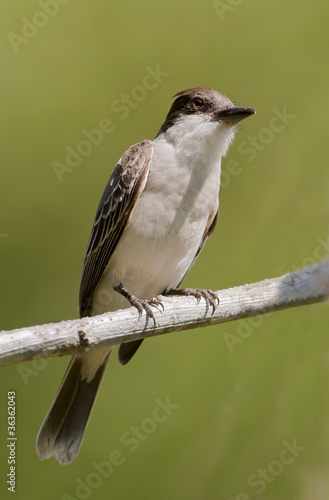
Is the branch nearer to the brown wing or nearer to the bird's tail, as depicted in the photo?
the brown wing

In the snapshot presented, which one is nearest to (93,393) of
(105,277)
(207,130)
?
(105,277)

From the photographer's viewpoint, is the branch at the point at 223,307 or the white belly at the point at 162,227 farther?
the white belly at the point at 162,227

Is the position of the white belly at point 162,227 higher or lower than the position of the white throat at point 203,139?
lower

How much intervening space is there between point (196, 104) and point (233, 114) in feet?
1.04

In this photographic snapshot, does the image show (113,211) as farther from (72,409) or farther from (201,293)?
A: (72,409)

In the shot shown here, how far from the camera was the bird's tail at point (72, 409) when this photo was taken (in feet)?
14.3

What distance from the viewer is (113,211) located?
439 cm

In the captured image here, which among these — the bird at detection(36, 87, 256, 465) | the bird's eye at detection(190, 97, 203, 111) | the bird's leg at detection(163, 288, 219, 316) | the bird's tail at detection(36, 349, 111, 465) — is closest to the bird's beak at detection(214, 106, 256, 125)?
the bird at detection(36, 87, 256, 465)

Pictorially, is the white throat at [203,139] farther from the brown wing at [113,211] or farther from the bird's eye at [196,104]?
the brown wing at [113,211]

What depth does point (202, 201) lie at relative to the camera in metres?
4.32

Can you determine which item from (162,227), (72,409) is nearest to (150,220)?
(162,227)

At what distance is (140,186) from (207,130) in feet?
1.94

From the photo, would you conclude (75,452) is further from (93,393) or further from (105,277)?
(105,277)

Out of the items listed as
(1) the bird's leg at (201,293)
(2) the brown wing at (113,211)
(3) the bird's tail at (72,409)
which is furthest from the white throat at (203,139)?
(3) the bird's tail at (72,409)
